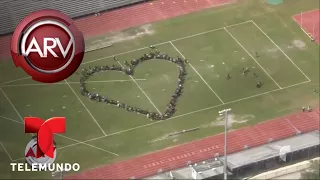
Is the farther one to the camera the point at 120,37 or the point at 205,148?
the point at 120,37

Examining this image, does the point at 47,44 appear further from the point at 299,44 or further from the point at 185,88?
the point at 299,44

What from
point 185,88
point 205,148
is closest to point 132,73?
point 185,88

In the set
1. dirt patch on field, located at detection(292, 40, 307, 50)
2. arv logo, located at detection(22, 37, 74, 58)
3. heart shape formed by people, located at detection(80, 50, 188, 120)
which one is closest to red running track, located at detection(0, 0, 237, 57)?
heart shape formed by people, located at detection(80, 50, 188, 120)

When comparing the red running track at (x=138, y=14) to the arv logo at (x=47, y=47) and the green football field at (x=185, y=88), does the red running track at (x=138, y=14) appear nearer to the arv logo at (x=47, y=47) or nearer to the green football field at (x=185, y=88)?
the green football field at (x=185, y=88)

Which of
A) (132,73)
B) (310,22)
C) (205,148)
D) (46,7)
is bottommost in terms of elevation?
(205,148)

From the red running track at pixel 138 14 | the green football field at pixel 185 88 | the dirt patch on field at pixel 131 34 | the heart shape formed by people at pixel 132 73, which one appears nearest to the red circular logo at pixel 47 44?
the green football field at pixel 185 88

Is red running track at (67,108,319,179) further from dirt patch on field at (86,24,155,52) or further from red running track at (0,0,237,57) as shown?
red running track at (0,0,237,57)
